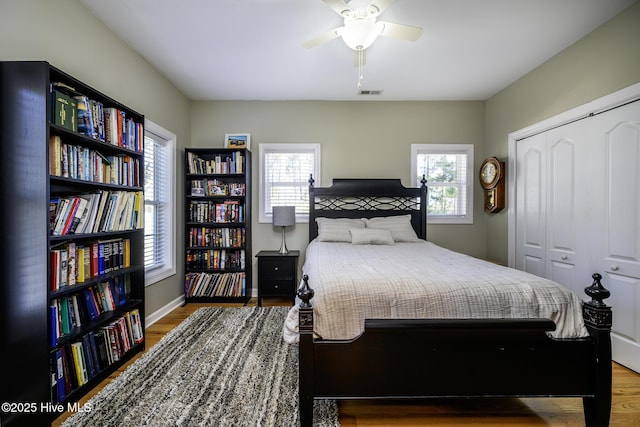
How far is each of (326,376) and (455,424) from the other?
0.81 m

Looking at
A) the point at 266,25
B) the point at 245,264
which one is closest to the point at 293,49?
the point at 266,25

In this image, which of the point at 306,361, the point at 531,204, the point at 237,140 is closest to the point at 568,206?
the point at 531,204

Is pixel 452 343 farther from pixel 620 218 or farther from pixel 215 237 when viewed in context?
pixel 215 237

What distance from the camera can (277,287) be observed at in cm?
360

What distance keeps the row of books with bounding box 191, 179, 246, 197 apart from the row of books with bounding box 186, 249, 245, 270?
2.43ft

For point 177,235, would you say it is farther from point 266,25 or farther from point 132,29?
point 266,25

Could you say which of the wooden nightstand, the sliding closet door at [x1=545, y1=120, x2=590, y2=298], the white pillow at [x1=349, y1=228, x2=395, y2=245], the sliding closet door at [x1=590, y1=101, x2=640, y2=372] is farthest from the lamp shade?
the sliding closet door at [x1=590, y1=101, x2=640, y2=372]

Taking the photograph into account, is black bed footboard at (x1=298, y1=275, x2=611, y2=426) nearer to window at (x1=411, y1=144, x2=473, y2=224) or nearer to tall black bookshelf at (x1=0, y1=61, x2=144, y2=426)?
tall black bookshelf at (x1=0, y1=61, x2=144, y2=426)

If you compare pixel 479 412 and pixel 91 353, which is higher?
pixel 91 353

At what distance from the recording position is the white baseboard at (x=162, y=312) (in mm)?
2967

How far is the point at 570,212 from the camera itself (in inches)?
107

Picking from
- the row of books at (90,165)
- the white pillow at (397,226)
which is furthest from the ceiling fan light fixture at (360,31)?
the white pillow at (397,226)

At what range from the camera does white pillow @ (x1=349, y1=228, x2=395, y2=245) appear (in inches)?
132

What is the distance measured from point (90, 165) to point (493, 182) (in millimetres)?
4065
